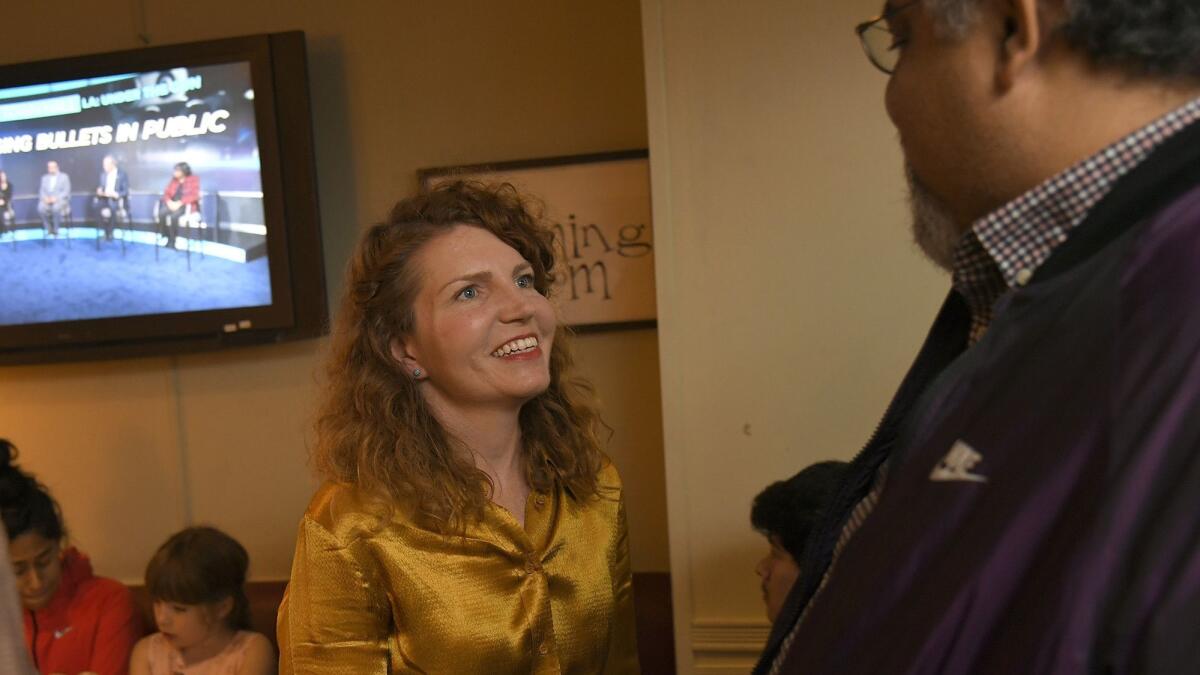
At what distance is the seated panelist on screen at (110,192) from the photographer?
3592 mm

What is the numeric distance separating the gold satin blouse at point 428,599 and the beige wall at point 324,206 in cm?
157

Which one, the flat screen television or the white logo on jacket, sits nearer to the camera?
the white logo on jacket

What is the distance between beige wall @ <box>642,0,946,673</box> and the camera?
8.22 ft

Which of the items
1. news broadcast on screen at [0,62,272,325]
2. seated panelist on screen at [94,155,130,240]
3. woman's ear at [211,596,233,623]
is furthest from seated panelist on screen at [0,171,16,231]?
woman's ear at [211,596,233,623]

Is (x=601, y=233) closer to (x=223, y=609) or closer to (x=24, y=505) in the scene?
(x=223, y=609)

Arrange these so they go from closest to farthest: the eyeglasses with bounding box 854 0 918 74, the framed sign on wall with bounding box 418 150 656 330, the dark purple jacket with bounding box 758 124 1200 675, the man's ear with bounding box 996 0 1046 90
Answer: the dark purple jacket with bounding box 758 124 1200 675, the man's ear with bounding box 996 0 1046 90, the eyeglasses with bounding box 854 0 918 74, the framed sign on wall with bounding box 418 150 656 330

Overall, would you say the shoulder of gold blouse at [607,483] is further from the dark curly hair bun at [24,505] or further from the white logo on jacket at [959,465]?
the dark curly hair bun at [24,505]

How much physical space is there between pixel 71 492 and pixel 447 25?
205 centimetres

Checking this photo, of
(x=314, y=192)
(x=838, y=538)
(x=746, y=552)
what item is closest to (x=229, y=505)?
(x=314, y=192)

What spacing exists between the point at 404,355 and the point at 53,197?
7.25 feet

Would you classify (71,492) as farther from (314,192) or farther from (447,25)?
(447,25)

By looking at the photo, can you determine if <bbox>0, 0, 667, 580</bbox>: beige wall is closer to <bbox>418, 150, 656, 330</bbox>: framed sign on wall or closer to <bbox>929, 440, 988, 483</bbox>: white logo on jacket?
<bbox>418, 150, 656, 330</bbox>: framed sign on wall

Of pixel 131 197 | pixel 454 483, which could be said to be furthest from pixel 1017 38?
pixel 131 197

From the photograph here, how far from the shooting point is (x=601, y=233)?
3.39m
